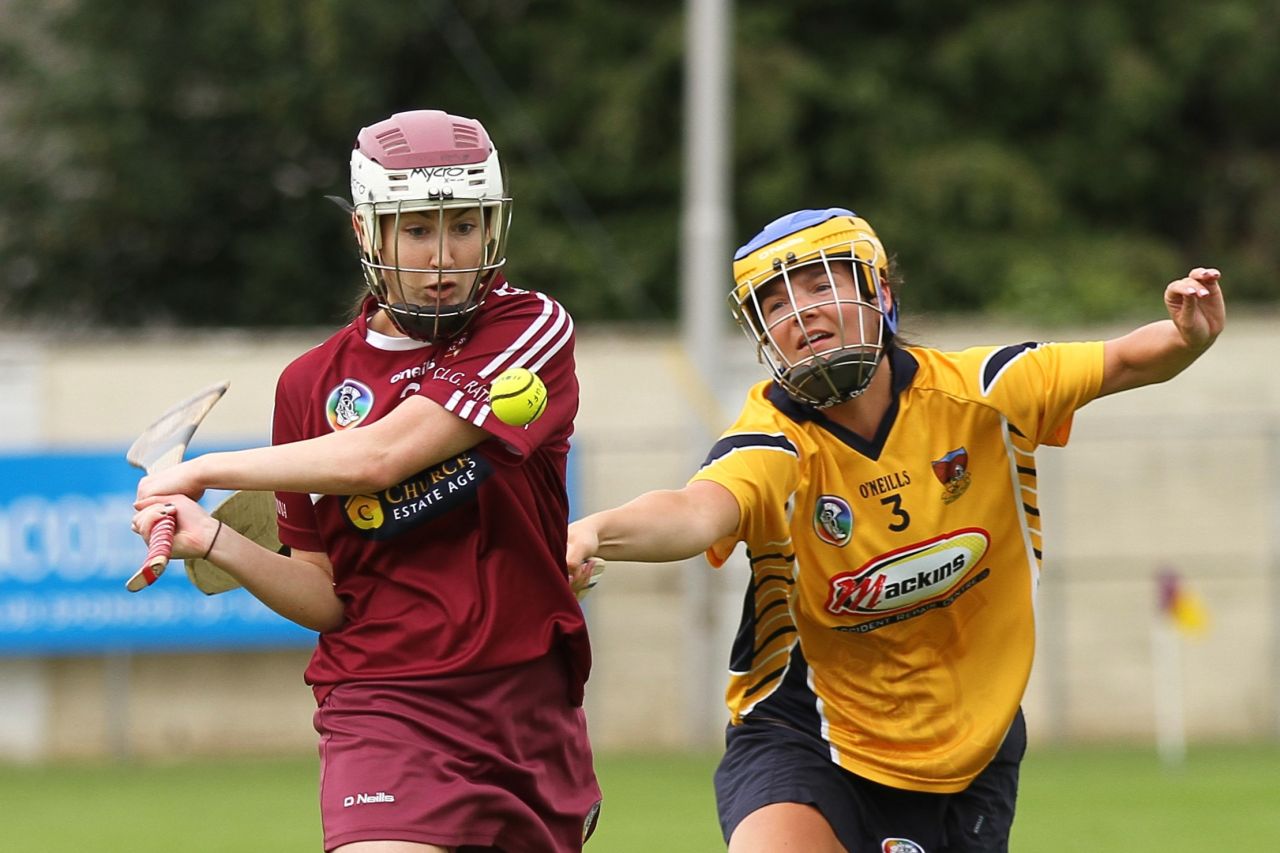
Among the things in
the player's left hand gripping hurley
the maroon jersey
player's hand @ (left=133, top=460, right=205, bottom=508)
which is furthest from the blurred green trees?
player's hand @ (left=133, top=460, right=205, bottom=508)

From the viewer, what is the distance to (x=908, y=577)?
4824 mm

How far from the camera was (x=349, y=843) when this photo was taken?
4250 millimetres

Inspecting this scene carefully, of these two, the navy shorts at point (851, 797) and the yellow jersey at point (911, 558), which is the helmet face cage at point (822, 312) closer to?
the yellow jersey at point (911, 558)

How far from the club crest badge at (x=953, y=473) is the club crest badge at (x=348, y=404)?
136cm

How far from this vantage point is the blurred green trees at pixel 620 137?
833 inches

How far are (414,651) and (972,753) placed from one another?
55.5 inches

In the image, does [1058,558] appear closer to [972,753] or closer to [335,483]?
[972,753]

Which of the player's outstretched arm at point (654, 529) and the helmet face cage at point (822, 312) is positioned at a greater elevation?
the helmet face cage at point (822, 312)

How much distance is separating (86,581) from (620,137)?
832cm

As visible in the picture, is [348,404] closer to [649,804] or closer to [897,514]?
[897,514]

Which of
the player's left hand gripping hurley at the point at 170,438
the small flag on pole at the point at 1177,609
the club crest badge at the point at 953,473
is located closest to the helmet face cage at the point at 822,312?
the club crest badge at the point at 953,473

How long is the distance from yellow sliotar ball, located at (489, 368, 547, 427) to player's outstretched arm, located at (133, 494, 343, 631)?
1.98ft

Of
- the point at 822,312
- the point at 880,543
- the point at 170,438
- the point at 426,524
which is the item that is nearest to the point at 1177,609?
the point at 880,543

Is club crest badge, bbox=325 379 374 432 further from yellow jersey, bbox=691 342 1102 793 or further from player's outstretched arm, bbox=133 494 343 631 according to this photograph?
yellow jersey, bbox=691 342 1102 793
